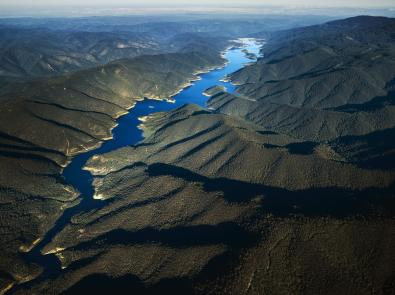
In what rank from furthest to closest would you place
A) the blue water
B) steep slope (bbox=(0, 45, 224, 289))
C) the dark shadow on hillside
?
1. the blue water
2. steep slope (bbox=(0, 45, 224, 289))
3. the dark shadow on hillside

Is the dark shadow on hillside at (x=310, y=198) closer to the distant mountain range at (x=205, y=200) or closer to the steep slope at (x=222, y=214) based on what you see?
the steep slope at (x=222, y=214)

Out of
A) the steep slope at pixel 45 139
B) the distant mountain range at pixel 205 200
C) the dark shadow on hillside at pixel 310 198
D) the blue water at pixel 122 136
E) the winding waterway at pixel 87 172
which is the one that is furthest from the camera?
the blue water at pixel 122 136

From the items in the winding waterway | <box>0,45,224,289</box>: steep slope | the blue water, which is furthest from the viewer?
the blue water

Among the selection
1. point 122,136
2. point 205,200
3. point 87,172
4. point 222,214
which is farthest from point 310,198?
point 122,136

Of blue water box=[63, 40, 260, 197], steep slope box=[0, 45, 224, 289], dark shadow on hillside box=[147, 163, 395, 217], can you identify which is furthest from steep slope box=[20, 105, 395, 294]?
steep slope box=[0, 45, 224, 289]

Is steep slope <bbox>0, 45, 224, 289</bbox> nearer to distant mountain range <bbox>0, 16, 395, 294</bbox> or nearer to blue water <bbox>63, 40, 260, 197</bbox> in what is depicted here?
distant mountain range <bbox>0, 16, 395, 294</bbox>

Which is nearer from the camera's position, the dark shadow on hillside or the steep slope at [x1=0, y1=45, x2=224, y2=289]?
the dark shadow on hillside

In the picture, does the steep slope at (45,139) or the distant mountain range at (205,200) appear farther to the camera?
the steep slope at (45,139)

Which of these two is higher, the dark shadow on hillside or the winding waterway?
the dark shadow on hillside

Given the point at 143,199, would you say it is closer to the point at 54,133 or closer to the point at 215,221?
the point at 215,221

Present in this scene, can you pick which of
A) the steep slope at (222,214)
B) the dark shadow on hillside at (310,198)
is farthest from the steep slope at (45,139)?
the dark shadow on hillside at (310,198)

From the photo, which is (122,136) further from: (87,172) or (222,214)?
(222,214)
